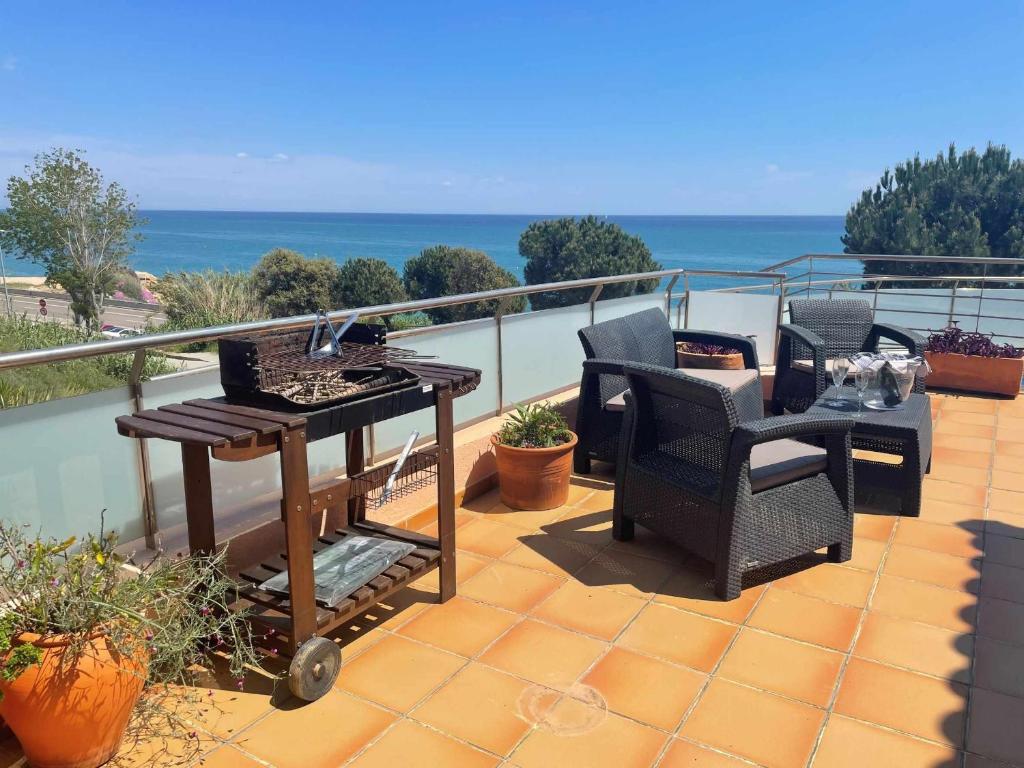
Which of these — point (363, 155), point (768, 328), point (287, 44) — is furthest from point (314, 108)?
point (768, 328)

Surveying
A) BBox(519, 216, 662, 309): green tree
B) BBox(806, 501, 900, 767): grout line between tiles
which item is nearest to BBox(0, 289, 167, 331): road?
BBox(519, 216, 662, 309): green tree

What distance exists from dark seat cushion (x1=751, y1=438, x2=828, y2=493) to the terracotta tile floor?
1.45ft

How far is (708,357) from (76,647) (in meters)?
4.57

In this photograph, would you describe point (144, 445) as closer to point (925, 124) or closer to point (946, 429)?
point (946, 429)

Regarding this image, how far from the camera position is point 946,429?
17.4ft

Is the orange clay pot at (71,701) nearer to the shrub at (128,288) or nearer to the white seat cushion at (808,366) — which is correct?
the white seat cushion at (808,366)

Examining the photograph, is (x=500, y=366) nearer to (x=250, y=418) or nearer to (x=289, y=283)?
(x=250, y=418)

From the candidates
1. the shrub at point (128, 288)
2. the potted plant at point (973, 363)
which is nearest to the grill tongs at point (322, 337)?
the potted plant at point (973, 363)

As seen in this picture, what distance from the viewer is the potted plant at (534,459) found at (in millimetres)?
3703

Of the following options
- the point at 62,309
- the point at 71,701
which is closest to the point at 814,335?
the point at 71,701

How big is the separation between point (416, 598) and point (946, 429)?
14.1 ft

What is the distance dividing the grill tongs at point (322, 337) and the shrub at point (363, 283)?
2691 centimetres

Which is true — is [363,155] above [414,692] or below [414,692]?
above

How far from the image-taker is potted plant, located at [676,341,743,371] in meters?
5.48
